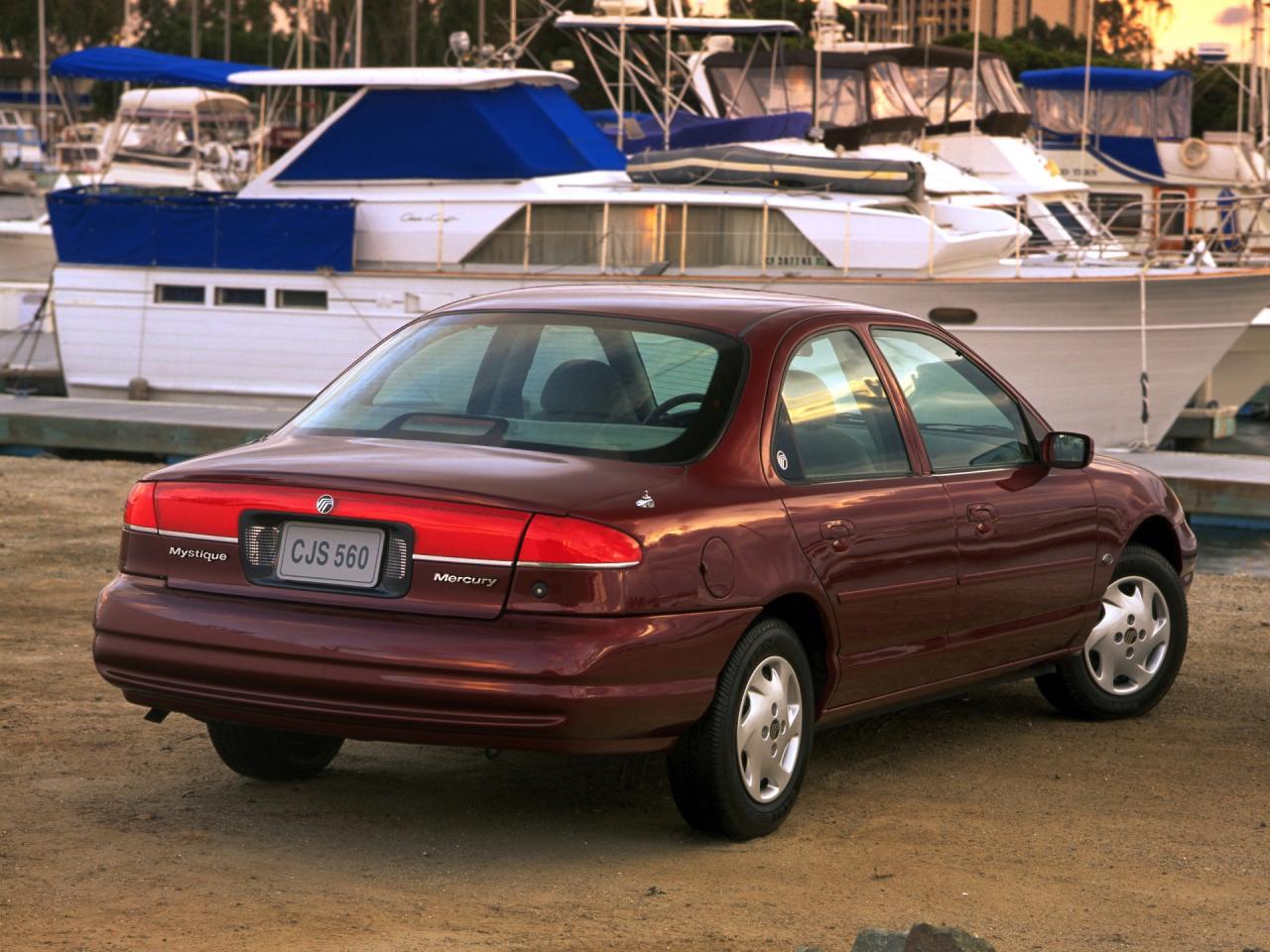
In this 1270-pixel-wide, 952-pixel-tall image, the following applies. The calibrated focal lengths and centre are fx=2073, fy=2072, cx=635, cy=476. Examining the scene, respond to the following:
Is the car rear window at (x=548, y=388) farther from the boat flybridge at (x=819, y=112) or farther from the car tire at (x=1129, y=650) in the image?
the boat flybridge at (x=819, y=112)

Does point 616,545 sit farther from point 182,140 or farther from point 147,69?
point 182,140

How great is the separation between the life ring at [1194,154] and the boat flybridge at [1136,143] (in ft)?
0.07

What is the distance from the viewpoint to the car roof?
6.39 metres

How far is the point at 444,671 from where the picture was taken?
5336 millimetres

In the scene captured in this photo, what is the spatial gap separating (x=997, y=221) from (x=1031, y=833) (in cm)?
1845

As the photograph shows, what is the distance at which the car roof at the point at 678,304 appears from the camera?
639cm

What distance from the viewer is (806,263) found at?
22750 mm

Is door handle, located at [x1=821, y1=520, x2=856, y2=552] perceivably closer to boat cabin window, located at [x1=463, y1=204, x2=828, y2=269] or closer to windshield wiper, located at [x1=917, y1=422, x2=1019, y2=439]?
windshield wiper, located at [x1=917, y1=422, x2=1019, y2=439]

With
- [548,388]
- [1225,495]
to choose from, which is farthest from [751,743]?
[1225,495]

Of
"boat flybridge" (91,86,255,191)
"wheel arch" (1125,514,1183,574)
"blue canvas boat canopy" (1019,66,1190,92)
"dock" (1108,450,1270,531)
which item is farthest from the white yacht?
"wheel arch" (1125,514,1183,574)

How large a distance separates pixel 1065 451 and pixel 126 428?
609 inches

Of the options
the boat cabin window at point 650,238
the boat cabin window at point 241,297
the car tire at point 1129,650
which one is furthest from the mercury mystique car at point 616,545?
the boat cabin window at point 241,297

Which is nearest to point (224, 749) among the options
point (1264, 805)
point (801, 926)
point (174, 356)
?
point (801, 926)

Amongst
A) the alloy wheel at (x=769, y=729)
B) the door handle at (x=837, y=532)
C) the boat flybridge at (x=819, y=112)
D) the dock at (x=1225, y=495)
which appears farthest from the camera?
the boat flybridge at (x=819, y=112)
